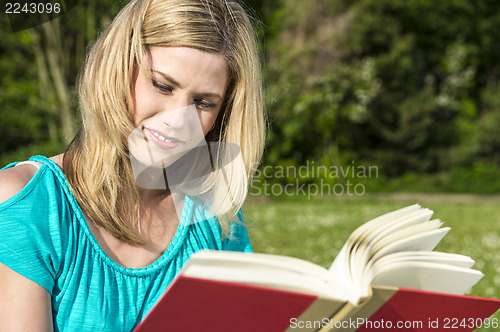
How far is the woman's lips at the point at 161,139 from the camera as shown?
1.61 meters

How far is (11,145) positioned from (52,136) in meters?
1.92

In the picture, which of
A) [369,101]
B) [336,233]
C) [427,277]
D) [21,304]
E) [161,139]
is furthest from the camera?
[369,101]

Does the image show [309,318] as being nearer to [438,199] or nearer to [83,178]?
[83,178]

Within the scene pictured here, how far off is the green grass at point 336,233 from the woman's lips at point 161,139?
0.59 metres

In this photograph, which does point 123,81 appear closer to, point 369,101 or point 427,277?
point 427,277

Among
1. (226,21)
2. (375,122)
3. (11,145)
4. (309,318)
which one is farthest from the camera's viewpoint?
(375,122)

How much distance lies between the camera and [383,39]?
24.7 m

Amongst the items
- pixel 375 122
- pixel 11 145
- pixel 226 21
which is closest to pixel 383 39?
pixel 375 122

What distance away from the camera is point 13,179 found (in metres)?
1.43

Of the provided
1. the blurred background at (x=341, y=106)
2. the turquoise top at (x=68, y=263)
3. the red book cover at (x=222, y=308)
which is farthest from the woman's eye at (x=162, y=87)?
the blurred background at (x=341, y=106)

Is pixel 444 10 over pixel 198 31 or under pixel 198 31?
over

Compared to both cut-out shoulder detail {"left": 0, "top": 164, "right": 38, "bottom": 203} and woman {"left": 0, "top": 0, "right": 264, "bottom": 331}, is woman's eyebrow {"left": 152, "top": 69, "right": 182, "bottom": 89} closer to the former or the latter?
woman {"left": 0, "top": 0, "right": 264, "bottom": 331}

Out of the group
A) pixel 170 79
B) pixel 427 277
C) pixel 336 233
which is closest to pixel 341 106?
pixel 336 233

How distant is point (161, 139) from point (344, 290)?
29.5 inches
